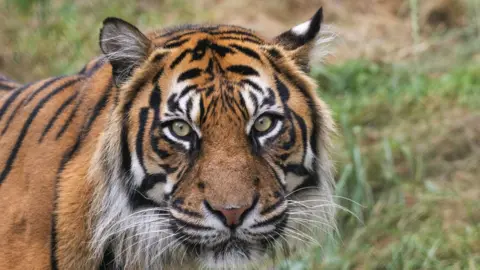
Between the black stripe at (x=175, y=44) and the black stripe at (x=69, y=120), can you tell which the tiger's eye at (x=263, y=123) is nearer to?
the black stripe at (x=175, y=44)

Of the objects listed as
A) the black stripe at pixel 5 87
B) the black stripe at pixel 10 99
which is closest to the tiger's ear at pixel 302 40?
the black stripe at pixel 10 99

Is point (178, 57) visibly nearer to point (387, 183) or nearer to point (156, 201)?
point (156, 201)

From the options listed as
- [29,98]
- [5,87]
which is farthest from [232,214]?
[5,87]

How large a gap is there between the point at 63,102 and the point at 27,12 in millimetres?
4071

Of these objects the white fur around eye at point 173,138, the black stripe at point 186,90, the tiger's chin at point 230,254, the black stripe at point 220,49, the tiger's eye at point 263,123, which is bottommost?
the tiger's chin at point 230,254

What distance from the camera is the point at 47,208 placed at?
244 centimetres

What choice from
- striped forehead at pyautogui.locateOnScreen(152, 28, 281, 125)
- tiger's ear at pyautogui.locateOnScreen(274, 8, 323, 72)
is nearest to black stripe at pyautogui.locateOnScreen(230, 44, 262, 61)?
striped forehead at pyautogui.locateOnScreen(152, 28, 281, 125)

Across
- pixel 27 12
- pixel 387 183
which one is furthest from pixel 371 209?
pixel 27 12

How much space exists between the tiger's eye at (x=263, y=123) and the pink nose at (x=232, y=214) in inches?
10.9

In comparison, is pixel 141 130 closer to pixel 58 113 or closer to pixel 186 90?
pixel 186 90

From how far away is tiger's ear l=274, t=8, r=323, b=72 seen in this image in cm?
252

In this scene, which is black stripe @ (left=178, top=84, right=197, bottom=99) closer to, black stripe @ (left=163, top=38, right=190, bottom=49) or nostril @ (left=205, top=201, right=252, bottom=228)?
black stripe @ (left=163, top=38, right=190, bottom=49)

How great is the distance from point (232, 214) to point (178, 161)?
27 centimetres

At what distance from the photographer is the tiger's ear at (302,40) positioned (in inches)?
99.3
